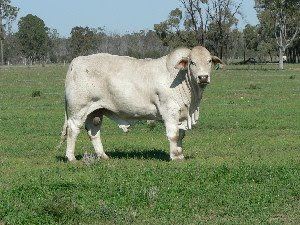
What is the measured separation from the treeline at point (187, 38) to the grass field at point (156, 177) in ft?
225

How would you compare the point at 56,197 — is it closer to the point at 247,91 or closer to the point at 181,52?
the point at 181,52

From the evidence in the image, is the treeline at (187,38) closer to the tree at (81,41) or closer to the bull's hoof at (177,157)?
the tree at (81,41)

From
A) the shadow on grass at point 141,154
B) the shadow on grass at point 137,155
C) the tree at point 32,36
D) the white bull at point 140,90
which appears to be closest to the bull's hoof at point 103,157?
the white bull at point 140,90

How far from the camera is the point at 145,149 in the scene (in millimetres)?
17000

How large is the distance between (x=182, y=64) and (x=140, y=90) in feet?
3.39

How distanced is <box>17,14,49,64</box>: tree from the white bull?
5433 inches

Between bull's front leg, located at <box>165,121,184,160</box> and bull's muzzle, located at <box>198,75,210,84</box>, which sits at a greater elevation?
bull's muzzle, located at <box>198,75,210,84</box>

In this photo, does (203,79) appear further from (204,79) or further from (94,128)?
(94,128)

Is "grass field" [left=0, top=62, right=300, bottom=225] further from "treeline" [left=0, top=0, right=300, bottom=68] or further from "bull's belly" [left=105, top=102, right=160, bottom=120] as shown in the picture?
"treeline" [left=0, top=0, right=300, bottom=68]

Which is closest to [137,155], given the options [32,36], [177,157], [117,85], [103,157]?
[103,157]

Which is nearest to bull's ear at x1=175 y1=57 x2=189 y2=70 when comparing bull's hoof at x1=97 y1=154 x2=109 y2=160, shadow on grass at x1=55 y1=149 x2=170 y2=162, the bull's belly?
the bull's belly

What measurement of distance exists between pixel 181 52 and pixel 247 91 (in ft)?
74.7

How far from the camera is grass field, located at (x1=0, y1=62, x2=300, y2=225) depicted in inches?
380

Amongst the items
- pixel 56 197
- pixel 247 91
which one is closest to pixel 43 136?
pixel 56 197
